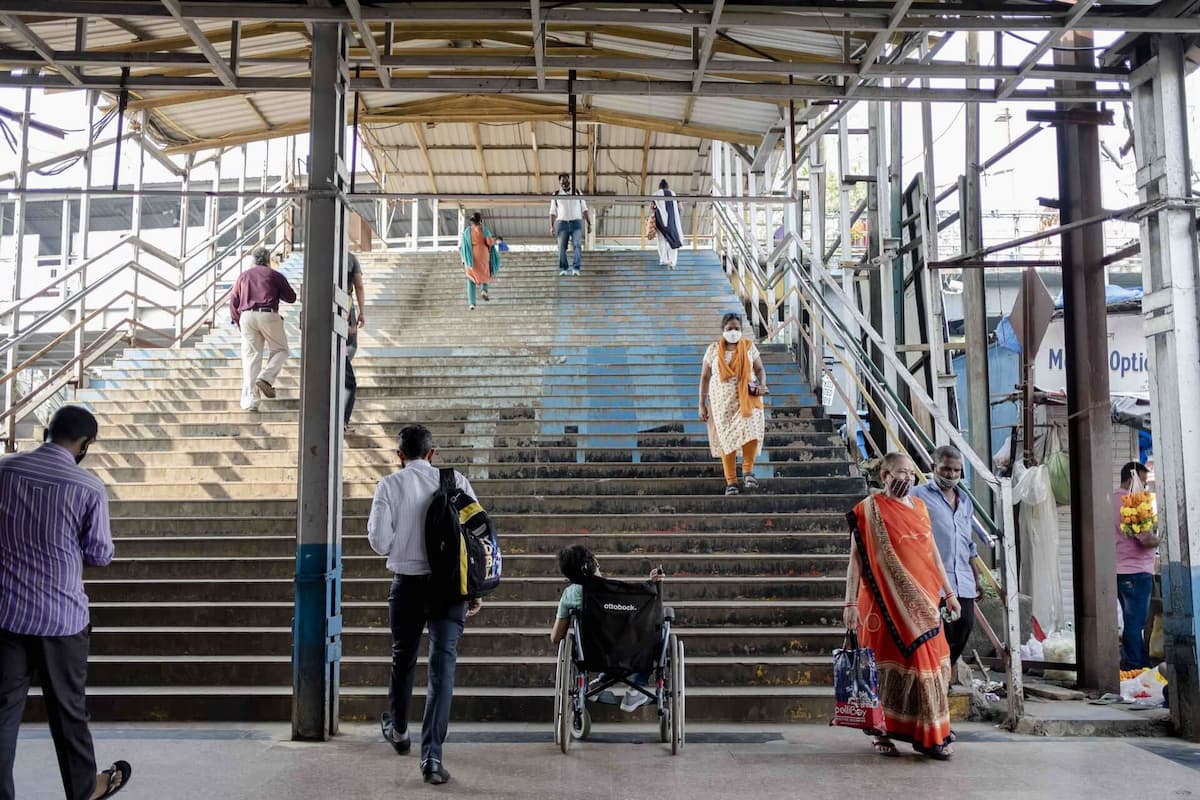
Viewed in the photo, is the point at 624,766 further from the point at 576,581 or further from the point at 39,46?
the point at 39,46

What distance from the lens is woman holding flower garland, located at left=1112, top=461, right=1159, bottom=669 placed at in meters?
8.18

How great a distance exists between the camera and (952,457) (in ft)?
20.3

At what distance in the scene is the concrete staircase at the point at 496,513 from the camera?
674 cm

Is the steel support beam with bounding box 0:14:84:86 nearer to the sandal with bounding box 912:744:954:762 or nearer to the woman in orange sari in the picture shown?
the woman in orange sari

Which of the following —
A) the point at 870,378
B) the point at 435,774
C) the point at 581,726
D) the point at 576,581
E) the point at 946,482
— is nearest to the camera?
the point at 435,774

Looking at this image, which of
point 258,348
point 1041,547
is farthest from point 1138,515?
point 258,348

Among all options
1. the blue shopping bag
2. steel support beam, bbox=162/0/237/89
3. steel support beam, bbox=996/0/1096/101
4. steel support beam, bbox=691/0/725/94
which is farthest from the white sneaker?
steel support beam, bbox=996/0/1096/101

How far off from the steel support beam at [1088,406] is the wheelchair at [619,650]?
3.45 meters

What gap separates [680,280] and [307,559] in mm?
9182

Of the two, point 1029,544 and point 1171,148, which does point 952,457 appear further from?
point 1029,544

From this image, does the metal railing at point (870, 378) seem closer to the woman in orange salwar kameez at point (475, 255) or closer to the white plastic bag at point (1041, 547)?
the white plastic bag at point (1041, 547)

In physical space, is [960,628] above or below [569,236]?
below

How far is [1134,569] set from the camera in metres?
8.30

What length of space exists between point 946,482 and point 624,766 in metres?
2.58
